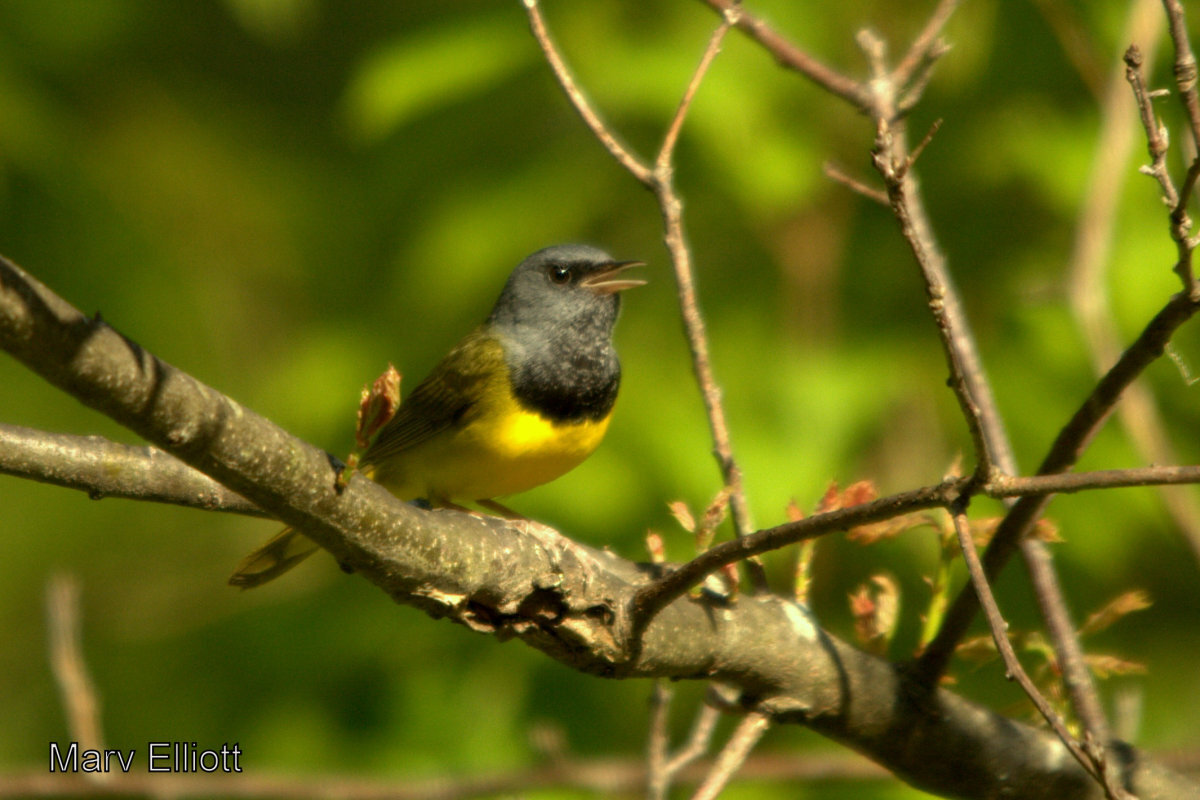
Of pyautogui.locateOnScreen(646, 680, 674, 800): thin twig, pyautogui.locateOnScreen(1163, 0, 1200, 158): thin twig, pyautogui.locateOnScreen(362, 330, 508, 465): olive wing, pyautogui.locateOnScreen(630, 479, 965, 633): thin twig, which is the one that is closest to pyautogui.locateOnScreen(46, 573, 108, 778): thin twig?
pyautogui.locateOnScreen(362, 330, 508, 465): olive wing

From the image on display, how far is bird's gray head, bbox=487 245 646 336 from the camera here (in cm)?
500

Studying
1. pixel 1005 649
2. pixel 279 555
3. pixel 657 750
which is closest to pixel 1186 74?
pixel 1005 649

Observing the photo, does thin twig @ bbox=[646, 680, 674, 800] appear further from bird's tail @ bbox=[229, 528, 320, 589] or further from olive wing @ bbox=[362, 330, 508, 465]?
olive wing @ bbox=[362, 330, 508, 465]

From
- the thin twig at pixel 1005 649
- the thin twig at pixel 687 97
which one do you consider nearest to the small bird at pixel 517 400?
the thin twig at pixel 687 97

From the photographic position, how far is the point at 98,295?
7.29 m

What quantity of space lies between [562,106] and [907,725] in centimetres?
421

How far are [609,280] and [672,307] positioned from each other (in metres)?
0.94

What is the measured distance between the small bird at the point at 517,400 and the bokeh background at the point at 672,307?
0.57 m

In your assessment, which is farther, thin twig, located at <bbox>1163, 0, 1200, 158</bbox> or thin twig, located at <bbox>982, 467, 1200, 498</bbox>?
thin twig, located at <bbox>1163, 0, 1200, 158</bbox>

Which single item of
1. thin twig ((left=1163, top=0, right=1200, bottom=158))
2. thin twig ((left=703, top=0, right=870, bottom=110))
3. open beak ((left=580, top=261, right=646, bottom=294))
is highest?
open beak ((left=580, top=261, right=646, bottom=294))

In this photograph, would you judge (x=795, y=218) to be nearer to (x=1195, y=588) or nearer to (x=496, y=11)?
(x=496, y=11)

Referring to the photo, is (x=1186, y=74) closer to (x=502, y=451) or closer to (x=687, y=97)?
(x=687, y=97)

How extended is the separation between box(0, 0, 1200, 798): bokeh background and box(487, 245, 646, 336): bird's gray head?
18.8 inches

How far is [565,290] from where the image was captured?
201 inches
